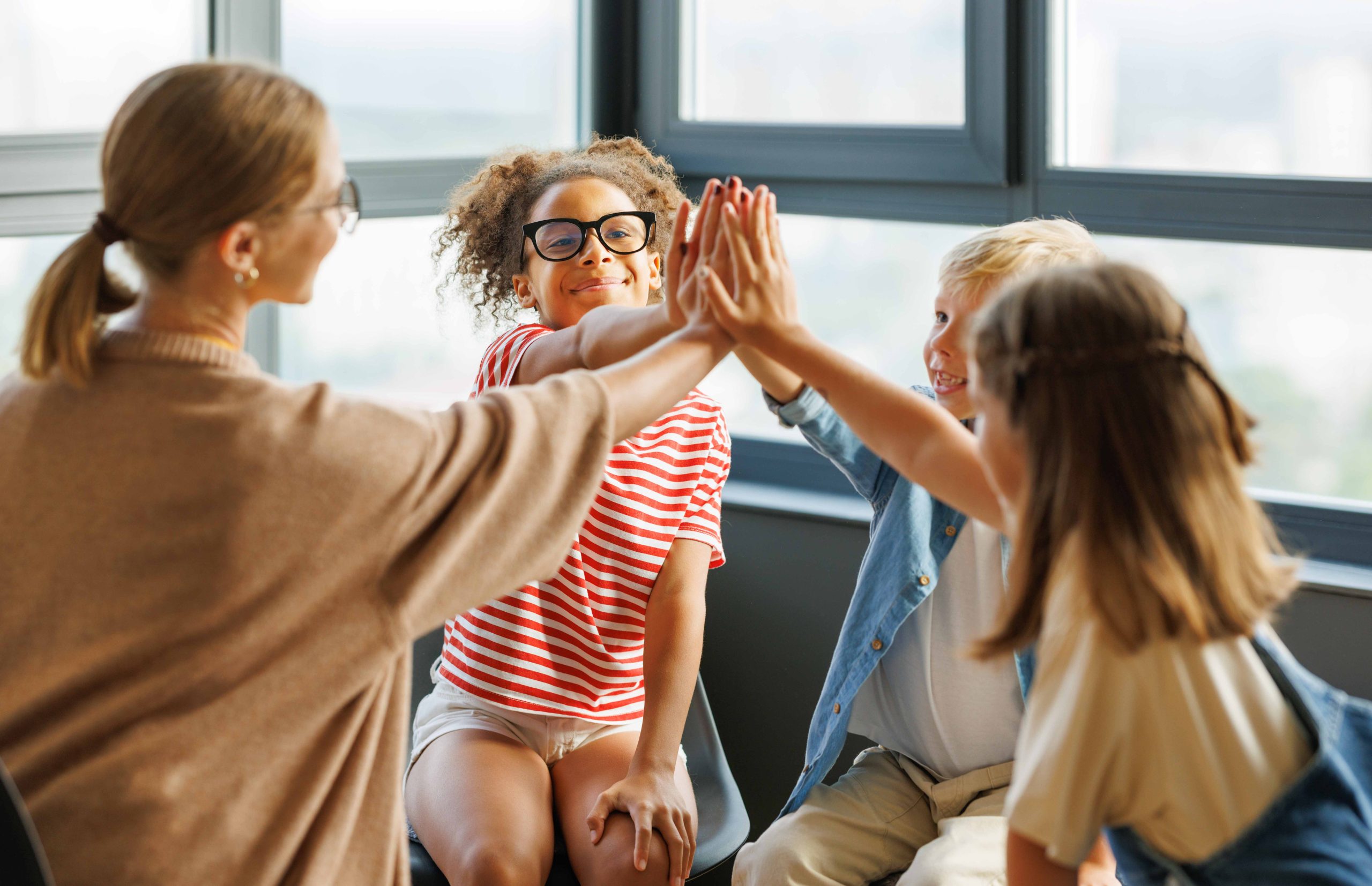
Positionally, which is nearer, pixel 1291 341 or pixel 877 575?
pixel 877 575

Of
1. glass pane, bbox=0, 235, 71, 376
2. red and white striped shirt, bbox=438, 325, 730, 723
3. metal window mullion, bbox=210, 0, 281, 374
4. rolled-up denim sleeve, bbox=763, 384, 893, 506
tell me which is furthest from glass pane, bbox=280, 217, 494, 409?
rolled-up denim sleeve, bbox=763, 384, 893, 506

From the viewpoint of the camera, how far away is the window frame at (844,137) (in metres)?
2.31

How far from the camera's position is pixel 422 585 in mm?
1062

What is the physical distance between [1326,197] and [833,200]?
35.1 inches

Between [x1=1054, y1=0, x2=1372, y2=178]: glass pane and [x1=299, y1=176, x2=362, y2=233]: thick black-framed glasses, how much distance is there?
1.49 meters

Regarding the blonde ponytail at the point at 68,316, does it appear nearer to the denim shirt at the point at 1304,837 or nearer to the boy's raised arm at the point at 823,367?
the boy's raised arm at the point at 823,367

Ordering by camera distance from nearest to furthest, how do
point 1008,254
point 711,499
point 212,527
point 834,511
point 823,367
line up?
point 212,527 < point 823,367 < point 1008,254 < point 711,499 < point 834,511

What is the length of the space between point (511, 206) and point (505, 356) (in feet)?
1.29

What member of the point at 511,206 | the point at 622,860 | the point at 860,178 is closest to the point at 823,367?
the point at 622,860

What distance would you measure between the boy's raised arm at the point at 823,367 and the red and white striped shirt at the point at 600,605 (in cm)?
39

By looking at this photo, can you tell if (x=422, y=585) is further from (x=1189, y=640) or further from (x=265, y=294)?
(x=1189, y=640)

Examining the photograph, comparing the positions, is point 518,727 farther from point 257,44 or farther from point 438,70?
point 438,70

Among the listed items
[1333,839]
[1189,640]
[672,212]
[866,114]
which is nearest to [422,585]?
[1189,640]

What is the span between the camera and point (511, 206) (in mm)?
1947
